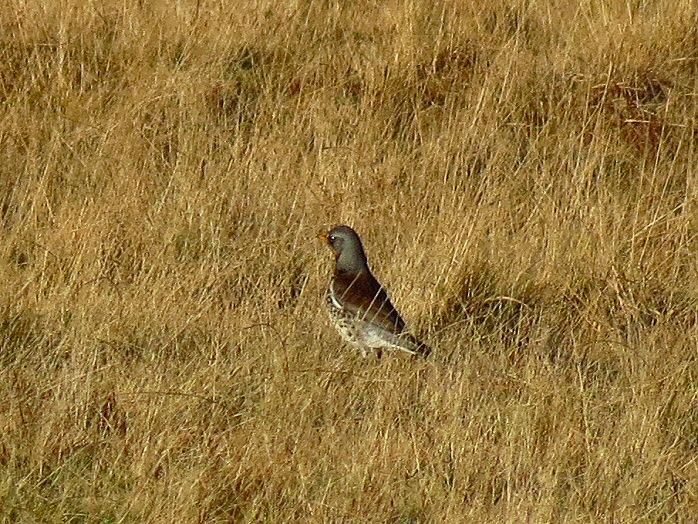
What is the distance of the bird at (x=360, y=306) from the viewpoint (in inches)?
209

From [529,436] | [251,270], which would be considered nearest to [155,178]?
[251,270]

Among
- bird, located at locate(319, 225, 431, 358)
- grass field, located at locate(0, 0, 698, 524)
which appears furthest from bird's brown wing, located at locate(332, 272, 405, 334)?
grass field, located at locate(0, 0, 698, 524)

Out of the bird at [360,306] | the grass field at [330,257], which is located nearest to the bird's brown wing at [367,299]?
the bird at [360,306]

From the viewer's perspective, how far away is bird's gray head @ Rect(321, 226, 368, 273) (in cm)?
582

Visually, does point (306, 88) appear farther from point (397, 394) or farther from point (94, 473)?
point (94, 473)

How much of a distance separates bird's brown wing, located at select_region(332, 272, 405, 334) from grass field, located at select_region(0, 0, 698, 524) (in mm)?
147

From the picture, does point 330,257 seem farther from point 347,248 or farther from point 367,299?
point 367,299

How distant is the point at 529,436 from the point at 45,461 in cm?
135

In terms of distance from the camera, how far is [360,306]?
5387mm

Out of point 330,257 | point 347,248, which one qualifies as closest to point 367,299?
point 347,248

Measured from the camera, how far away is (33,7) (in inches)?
303

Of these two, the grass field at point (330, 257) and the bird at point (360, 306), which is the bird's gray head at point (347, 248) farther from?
the grass field at point (330, 257)

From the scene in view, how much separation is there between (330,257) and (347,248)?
0.34 metres

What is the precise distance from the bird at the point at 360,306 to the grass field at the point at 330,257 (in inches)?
3.1
